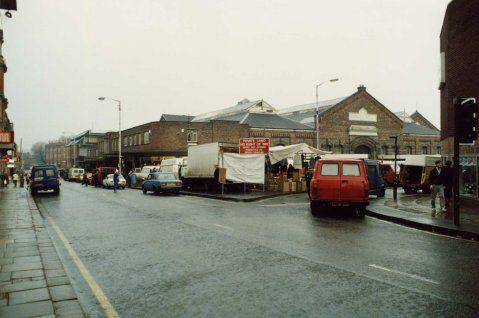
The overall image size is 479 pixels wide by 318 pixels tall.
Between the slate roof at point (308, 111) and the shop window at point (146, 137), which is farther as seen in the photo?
the slate roof at point (308, 111)

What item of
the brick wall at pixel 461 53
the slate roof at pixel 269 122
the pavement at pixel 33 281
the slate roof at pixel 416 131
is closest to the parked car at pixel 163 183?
the brick wall at pixel 461 53

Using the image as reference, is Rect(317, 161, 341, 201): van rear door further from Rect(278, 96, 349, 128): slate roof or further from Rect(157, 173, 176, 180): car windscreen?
Rect(278, 96, 349, 128): slate roof

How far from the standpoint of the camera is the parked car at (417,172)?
2670 centimetres

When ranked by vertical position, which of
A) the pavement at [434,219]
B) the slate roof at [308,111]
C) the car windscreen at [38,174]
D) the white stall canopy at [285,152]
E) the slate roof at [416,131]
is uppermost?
the slate roof at [308,111]

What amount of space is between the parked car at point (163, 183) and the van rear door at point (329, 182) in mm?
13471

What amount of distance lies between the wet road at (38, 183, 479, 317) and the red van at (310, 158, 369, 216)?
76.1 inches

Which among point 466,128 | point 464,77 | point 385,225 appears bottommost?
point 385,225

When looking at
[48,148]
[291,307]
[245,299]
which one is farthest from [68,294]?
[48,148]

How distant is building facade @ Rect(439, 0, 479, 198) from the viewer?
68.6ft

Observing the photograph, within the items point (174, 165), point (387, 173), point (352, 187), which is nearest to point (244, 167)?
point (174, 165)

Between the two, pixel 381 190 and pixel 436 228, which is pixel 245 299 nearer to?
pixel 436 228

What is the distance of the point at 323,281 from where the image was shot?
628 cm

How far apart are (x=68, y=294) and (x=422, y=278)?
16.5ft

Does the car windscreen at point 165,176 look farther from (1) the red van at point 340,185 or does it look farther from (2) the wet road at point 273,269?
(2) the wet road at point 273,269
